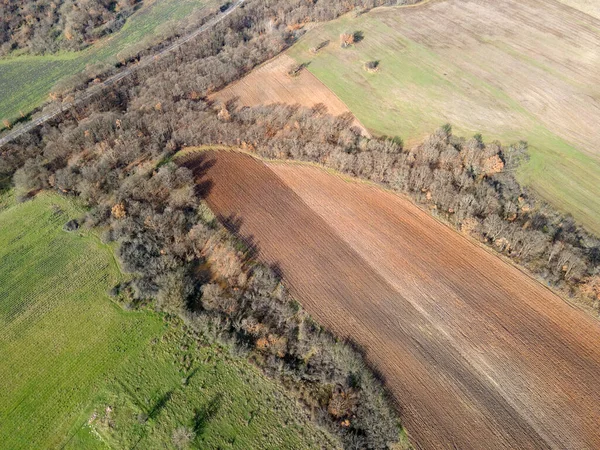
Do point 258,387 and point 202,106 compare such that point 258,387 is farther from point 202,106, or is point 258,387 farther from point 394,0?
point 394,0

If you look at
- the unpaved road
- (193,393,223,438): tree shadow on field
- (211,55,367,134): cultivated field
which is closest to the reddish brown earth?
(193,393,223,438): tree shadow on field

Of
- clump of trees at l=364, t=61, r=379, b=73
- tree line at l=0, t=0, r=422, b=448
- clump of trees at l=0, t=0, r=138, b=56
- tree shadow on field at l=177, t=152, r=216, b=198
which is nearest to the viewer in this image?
tree line at l=0, t=0, r=422, b=448

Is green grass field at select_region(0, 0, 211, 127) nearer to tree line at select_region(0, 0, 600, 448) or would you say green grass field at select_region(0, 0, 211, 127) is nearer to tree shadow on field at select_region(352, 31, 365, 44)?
tree line at select_region(0, 0, 600, 448)

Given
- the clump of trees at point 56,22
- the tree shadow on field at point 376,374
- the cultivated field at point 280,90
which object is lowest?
the tree shadow on field at point 376,374

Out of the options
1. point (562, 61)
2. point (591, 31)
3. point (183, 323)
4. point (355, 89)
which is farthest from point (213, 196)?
point (591, 31)

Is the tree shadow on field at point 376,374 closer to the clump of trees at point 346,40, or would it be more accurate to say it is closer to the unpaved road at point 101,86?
the clump of trees at point 346,40

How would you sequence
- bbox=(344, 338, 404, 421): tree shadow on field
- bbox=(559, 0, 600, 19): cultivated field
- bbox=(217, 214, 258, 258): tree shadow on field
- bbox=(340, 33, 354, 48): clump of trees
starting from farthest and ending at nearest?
bbox=(559, 0, 600, 19): cultivated field → bbox=(340, 33, 354, 48): clump of trees → bbox=(217, 214, 258, 258): tree shadow on field → bbox=(344, 338, 404, 421): tree shadow on field

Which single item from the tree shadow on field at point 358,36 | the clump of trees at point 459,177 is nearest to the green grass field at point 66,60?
the tree shadow on field at point 358,36
